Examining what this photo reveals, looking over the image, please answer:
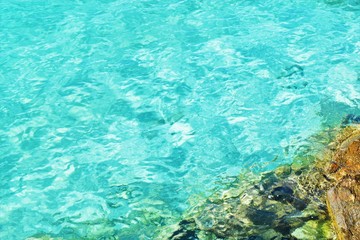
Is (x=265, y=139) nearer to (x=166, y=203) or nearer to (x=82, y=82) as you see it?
(x=166, y=203)

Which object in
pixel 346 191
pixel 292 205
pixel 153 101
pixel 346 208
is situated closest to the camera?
pixel 346 208

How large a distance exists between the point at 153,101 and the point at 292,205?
3.42 metres

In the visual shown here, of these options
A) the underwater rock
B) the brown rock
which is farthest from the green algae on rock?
the brown rock

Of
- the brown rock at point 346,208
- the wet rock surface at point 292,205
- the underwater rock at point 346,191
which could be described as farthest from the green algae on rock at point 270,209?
the brown rock at point 346,208

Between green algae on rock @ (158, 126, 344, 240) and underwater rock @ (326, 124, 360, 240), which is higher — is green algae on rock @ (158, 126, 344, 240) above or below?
Result: below

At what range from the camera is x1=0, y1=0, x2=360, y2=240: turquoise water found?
5.66 m

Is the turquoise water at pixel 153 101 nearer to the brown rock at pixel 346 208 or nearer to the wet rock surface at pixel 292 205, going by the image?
the wet rock surface at pixel 292 205

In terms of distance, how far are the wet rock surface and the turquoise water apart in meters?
0.51

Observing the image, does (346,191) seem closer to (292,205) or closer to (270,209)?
(292,205)

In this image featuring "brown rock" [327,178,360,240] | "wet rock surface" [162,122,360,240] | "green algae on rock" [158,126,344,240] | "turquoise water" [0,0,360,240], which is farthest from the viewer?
"turquoise water" [0,0,360,240]

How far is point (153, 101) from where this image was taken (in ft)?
23.7

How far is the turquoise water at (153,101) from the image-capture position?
18.6 feet

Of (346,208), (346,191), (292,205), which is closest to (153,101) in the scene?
(292,205)

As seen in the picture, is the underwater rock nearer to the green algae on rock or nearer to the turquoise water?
the green algae on rock
